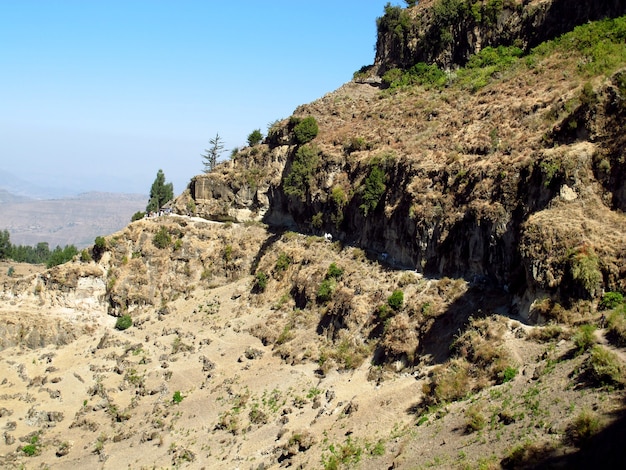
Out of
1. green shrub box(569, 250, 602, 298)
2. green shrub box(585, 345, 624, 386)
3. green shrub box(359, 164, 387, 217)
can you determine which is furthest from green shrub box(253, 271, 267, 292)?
green shrub box(585, 345, 624, 386)

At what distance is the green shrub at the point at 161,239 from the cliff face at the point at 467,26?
4371 centimetres

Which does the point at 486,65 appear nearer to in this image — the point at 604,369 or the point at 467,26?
the point at 467,26

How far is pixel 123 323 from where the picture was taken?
214 ft

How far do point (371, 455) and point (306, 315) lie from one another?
26.6 meters

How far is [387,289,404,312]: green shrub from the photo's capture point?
47.7 metres

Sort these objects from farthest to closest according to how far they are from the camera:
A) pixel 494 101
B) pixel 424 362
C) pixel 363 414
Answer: pixel 494 101, pixel 424 362, pixel 363 414

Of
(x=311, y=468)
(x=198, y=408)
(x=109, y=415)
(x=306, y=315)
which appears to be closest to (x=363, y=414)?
(x=311, y=468)

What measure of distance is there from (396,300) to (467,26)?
4939cm

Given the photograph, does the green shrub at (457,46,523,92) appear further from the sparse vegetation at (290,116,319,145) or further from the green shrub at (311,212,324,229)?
the green shrub at (311,212,324,229)

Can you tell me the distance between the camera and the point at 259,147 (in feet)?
265

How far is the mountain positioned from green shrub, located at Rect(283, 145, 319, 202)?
1.05 ft

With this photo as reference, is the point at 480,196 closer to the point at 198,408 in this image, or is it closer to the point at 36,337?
the point at 198,408

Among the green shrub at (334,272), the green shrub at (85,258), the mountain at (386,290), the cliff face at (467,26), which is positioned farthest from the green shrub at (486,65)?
the green shrub at (85,258)

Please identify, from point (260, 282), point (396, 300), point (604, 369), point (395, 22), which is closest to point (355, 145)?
point (260, 282)
